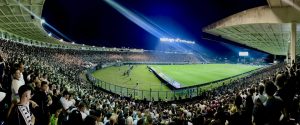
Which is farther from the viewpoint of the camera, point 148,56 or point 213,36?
point 148,56

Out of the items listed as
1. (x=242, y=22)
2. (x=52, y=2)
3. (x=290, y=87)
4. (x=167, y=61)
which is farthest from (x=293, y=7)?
(x=167, y=61)

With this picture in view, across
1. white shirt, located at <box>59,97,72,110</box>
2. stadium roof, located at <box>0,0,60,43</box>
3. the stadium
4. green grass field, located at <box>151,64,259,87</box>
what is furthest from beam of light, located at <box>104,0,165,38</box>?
white shirt, located at <box>59,97,72,110</box>

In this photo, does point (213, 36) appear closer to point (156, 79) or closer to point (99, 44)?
point (156, 79)

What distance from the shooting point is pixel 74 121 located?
5191mm

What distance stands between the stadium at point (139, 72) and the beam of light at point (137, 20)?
39 cm

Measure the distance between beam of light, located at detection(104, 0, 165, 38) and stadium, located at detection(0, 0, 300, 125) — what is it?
0.39 m

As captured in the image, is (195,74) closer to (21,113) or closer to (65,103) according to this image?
(65,103)

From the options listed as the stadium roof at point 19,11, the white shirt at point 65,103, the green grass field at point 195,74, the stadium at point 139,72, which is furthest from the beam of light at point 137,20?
the white shirt at point 65,103

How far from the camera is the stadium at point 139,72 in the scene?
5.91 m

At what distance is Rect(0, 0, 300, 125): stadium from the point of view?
5910mm

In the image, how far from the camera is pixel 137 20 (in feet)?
415

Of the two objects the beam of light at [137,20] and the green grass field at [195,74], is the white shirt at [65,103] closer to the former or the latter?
the green grass field at [195,74]

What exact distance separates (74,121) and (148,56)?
99.0m

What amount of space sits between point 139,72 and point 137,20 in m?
69.8
